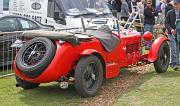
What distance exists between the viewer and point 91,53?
784cm

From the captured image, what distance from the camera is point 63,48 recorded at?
7508 millimetres

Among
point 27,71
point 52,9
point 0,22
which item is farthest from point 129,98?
point 52,9

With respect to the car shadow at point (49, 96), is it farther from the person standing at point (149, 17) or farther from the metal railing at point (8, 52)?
the person standing at point (149, 17)

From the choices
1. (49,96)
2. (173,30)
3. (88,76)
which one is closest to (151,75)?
(173,30)

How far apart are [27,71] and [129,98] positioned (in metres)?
1.86

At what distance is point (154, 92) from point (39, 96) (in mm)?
2148

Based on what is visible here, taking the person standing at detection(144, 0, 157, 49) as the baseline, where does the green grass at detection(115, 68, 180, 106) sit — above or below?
below

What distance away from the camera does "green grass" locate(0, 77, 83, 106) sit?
7.48 m

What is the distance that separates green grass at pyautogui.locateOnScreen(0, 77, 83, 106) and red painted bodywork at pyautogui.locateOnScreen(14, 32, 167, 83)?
0.39 metres

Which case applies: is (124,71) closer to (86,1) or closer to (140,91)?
(140,91)

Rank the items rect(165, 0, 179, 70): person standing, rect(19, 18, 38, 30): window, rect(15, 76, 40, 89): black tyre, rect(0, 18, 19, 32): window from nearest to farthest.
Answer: rect(15, 76, 40, 89): black tyre, rect(165, 0, 179, 70): person standing, rect(0, 18, 19, 32): window, rect(19, 18, 38, 30): window

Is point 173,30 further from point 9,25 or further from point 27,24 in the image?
point 9,25

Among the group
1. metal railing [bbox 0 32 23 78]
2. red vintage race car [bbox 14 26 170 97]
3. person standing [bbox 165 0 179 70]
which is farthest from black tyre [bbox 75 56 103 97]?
person standing [bbox 165 0 179 70]

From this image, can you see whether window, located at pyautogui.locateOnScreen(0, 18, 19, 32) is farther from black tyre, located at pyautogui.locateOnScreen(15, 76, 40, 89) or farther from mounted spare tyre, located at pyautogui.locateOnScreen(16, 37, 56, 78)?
mounted spare tyre, located at pyautogui.locateOnScreen(16, 37, 56, 78)
